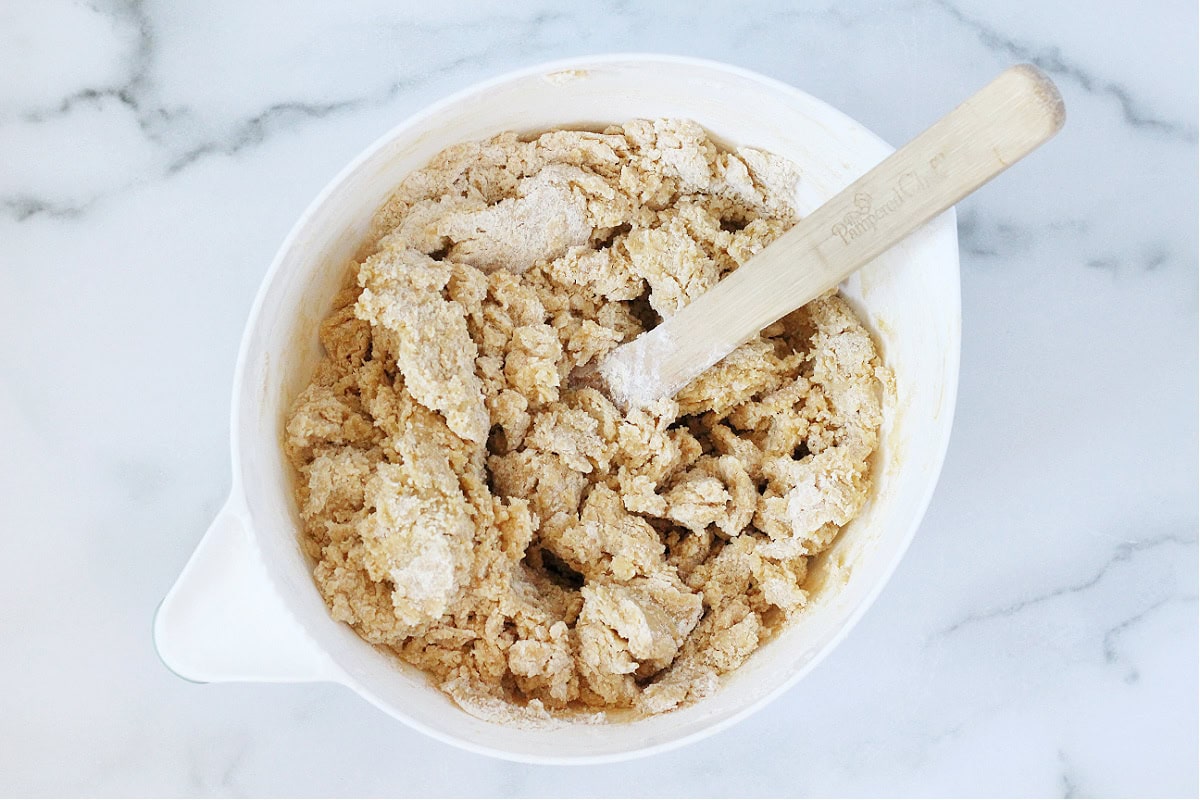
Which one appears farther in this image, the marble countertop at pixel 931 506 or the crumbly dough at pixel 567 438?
the marble countertop at pixel 931 506

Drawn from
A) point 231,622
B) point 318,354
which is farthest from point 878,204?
point 231,622

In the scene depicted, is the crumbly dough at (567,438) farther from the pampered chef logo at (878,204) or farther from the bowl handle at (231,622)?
the pampered chef logo at (878,204)

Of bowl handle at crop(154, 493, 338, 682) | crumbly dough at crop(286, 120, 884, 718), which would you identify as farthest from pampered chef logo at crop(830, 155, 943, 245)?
bowl handle at crop(154, 493, 338, 682)

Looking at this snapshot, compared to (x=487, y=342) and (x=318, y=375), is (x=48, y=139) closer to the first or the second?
(x=318, y=375)

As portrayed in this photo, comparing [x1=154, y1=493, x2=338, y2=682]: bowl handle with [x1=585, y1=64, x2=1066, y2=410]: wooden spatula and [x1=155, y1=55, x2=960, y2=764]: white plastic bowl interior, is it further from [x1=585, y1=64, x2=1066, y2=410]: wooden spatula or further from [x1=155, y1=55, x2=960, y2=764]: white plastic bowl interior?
[x1=585, y1=64, x2=1066, y2=410]: wooden spatula

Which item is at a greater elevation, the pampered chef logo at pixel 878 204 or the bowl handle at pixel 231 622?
the pampered chef logo at pixel 878 204

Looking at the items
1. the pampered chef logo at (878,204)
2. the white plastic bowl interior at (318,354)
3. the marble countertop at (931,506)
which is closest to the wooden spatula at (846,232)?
the pampered chef logo at (878,204)
